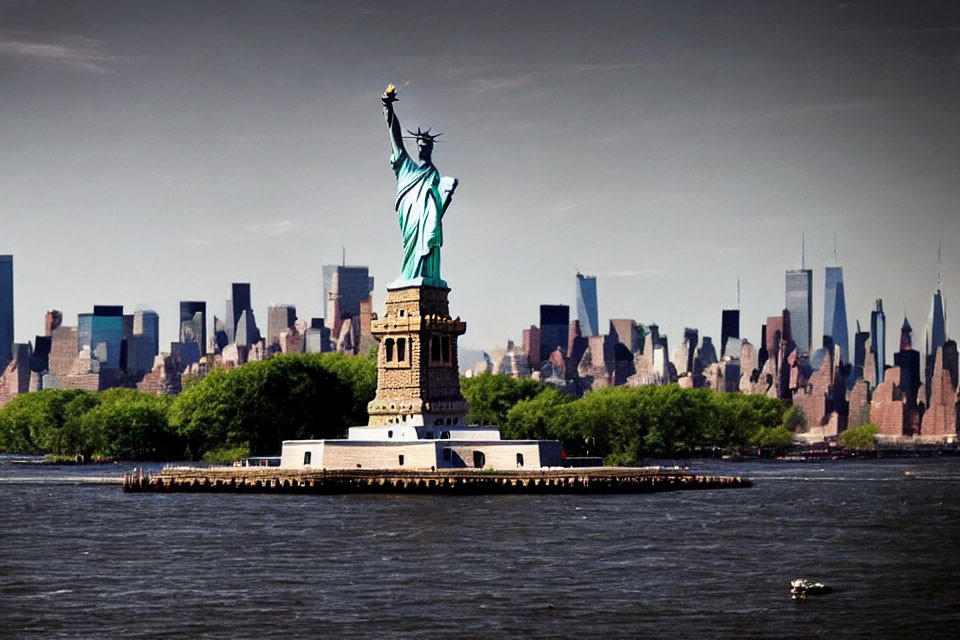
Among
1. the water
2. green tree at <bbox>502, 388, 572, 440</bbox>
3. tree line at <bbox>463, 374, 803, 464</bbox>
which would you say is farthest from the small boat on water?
tree line at <bbox>463, 374, 803, 464</bbox>

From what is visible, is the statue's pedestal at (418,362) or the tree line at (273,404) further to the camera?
the tree line at (273,404)

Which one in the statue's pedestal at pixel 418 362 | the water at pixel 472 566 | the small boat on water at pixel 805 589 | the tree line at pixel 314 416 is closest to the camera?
the water at pixel 472 566

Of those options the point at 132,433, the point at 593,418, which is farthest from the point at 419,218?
the point at 132,433

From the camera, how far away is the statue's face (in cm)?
12288

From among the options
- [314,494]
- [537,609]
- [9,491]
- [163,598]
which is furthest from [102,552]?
[9,491]

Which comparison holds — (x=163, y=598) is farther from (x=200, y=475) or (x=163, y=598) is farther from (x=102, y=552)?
(x=200, y=475)

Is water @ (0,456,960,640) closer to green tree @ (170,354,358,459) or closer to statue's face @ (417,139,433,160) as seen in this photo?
statue's face @ (417,139,433,160)

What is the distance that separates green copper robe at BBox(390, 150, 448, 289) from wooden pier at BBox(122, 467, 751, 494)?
15.4m

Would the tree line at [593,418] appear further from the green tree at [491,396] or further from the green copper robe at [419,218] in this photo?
the green copper robe at [419,218]

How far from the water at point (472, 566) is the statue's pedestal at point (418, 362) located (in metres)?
12.9

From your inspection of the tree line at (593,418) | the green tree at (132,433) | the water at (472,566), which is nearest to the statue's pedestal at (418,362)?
the water at (472,566)

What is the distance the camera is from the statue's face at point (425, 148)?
12288 centimetres

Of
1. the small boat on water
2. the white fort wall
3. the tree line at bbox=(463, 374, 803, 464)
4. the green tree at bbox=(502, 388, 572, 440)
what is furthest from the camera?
the tree line at bbox=(463, 374, 803, 464)

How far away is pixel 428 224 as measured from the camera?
123m
